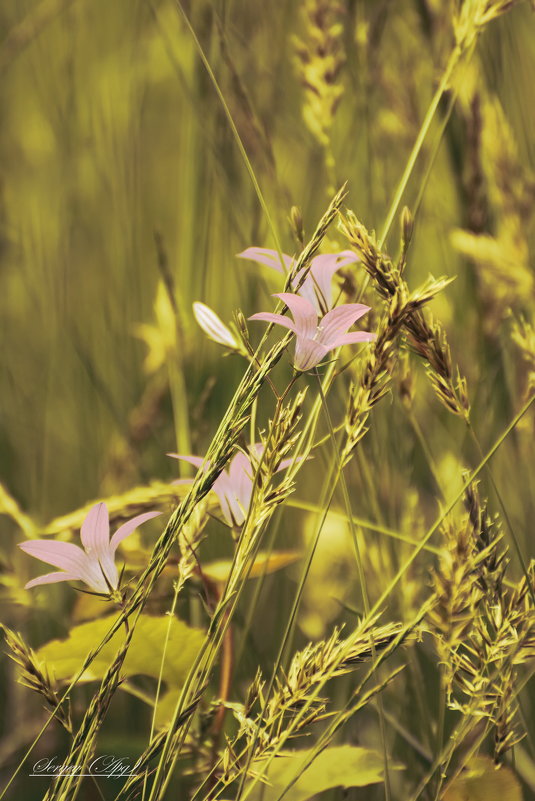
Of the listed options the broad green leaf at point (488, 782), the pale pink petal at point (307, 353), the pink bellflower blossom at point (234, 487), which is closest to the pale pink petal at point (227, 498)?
the pink bellflower blossom at point (234, 487)

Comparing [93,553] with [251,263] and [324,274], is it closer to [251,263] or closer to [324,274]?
[324,274]

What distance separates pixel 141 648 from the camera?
0.51 meters

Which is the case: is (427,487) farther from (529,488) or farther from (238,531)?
(238,531)

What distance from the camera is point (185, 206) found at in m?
0.85

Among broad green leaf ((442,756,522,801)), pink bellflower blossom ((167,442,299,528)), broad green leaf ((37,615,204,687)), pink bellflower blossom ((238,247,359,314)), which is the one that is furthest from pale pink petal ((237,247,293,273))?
broad green leaf ((442,756,522,801))

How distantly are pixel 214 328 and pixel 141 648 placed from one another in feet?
0.76

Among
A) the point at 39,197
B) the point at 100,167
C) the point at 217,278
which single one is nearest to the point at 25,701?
the point at 217,278

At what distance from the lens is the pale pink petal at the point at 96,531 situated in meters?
0.42

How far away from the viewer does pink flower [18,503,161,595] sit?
0.42m

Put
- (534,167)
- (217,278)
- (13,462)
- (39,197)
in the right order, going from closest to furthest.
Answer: (534,167) → (13,462) → (217,278) → (39,197)

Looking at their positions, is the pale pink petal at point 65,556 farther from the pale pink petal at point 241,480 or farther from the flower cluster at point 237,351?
the pale pink petal at point 241,480

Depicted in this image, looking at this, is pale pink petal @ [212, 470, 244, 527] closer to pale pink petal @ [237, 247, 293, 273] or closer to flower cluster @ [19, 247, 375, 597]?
flower cluster @ [19, 247, 375, 597]

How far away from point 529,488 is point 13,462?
677 millimetres

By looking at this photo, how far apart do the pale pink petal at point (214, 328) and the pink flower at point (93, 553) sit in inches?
4.6
